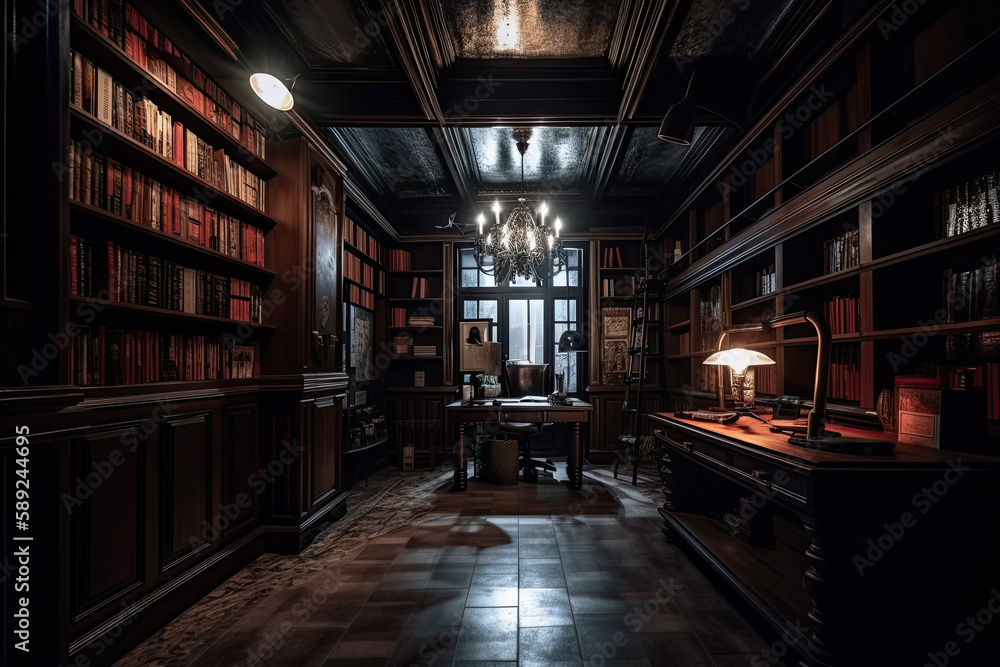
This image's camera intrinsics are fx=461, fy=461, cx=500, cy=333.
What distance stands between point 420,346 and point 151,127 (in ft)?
14.3

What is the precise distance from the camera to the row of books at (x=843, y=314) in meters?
2.63

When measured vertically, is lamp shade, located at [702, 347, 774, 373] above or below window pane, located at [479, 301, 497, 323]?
below

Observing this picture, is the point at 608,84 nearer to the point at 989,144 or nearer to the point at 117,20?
the point at 989,144

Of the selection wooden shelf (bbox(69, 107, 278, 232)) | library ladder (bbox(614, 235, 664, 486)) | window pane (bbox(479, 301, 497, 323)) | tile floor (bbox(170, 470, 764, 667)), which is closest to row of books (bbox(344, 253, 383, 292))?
window pane (bbox(479, 301, 497, 323))

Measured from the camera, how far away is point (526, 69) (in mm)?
3521

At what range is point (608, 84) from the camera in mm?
3621

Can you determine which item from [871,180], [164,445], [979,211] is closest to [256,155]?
[164,445]

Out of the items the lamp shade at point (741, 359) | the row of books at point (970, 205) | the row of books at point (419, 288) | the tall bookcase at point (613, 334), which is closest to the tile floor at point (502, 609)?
the lamp shade at point (741, 359)

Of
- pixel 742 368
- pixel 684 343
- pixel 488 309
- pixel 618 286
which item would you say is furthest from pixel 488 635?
pixel 618 286

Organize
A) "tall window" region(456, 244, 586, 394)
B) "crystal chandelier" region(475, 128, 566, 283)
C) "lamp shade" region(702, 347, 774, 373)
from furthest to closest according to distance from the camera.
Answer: "tall window" region(456, 244, 586, 394) → "crystal chandelier" region(475, 128, 566, 283) → "lamp shade" region(702, 347, 774, 373)

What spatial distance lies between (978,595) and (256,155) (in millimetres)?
4107

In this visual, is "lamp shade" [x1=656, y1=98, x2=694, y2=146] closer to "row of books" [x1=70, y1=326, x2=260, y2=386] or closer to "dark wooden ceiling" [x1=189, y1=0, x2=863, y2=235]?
"dark wooden ceiling" [x1=189, y1=0, x2=863, y2=235]

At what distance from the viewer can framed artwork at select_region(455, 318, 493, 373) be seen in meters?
5.48

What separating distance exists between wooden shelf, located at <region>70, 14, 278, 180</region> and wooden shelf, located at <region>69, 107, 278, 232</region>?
30 cm
